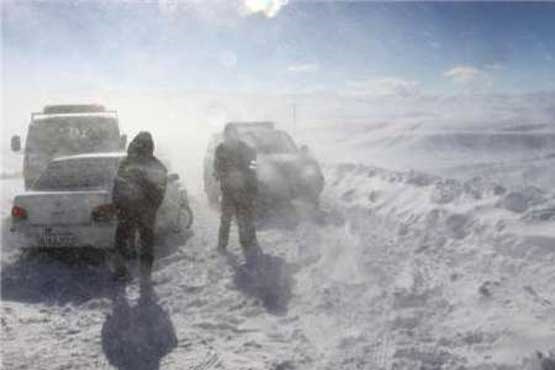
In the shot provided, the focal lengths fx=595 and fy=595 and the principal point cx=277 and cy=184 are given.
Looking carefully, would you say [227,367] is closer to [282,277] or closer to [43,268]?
[282,277]

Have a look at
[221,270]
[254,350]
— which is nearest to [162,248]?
[221,270]

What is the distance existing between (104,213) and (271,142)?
21.4 feet

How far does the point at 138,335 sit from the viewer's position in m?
5.45

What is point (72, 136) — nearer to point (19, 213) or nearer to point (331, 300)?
point (19, 213)

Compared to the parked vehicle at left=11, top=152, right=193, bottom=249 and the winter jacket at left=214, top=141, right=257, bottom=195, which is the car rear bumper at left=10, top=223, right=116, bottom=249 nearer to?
the parked vehicle at left=11, top=152, right=193, bottom=249

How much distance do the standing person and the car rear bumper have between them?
1.78 m

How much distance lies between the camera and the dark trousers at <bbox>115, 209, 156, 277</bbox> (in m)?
7.26

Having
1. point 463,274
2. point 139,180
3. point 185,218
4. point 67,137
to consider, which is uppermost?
point 67,137

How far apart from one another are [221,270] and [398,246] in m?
2.59

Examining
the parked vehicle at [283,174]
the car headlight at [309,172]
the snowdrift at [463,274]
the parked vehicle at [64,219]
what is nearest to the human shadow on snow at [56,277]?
the parked vehicle at [64,219]

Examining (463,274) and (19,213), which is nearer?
(463,274)

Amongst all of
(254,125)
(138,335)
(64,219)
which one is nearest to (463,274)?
(138,335)

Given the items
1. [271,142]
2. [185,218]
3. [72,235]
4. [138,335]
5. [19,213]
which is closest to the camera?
[138,335]

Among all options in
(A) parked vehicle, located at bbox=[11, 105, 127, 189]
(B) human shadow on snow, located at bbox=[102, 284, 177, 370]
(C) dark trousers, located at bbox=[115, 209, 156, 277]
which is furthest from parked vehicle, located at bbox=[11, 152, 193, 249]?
(A) parked vehicle, located at bbox=[11, 105, 127, 189]
